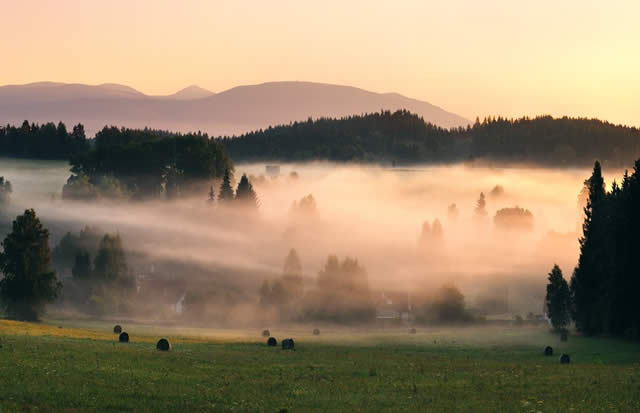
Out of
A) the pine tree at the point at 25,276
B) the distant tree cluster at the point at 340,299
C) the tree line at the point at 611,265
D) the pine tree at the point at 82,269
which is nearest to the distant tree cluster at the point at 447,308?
the distant tree cluster at the point at 340,299

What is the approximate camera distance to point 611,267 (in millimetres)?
111438

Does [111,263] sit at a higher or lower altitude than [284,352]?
higher

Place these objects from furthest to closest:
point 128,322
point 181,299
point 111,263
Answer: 1. point 181,299
2. point 111,263
3. point 128,322

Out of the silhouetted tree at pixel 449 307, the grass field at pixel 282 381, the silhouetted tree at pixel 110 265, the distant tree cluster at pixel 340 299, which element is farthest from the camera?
the silhouetted tree at pixel 449 307

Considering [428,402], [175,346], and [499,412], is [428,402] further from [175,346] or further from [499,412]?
[175,346]

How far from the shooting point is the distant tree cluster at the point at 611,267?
351ft

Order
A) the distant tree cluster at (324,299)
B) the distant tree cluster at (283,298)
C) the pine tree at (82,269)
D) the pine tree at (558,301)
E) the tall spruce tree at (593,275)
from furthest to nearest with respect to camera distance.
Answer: the pine tree at (82,269)
the distant tree cluster at (324,299)
the distant tree cluster at (283,298)
the pine tree at (558,301)
the tall spruce tree at (593,275)

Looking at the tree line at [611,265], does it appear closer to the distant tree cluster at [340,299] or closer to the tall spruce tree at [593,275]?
the tall spruce tree at [593,275]

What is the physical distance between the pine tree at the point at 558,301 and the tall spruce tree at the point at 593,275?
681 inches

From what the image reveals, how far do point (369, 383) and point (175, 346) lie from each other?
83.7 ft

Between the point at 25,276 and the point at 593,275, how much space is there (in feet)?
235

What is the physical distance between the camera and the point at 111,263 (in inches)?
6526

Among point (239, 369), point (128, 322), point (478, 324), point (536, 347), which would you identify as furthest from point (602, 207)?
point (239, 369)

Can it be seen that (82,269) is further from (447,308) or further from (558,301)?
(558,301)
